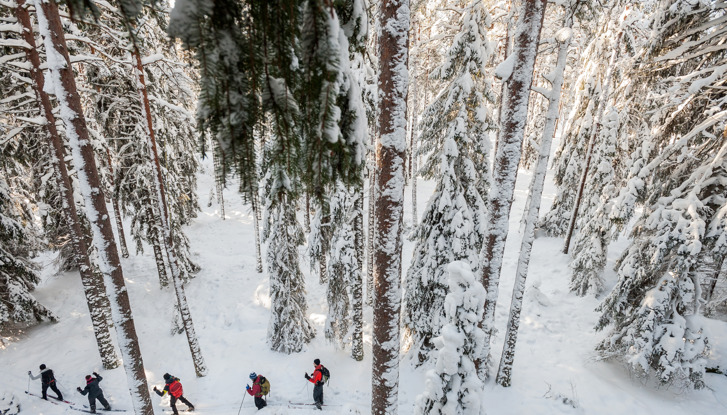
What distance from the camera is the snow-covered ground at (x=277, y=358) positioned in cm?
880

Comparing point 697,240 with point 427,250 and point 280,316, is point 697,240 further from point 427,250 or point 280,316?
point 280,316

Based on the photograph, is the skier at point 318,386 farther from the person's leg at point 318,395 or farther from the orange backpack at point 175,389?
the orange backpack at point 175,389

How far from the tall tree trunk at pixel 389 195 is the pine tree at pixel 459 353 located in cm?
78

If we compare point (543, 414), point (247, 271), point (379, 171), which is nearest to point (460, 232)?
point (543, 414)

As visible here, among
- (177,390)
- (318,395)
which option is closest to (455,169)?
(318,395)

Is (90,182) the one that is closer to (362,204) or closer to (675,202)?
(362,204)

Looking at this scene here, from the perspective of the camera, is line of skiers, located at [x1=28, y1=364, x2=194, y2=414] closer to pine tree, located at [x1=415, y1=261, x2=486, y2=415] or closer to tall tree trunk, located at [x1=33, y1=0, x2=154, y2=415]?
tall tree trunk, located at [x1=33, y1=0, x2=154, y2=415]

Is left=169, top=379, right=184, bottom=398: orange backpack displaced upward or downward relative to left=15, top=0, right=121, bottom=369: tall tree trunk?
downward

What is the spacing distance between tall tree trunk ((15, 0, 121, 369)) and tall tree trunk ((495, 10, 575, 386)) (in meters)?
11.1

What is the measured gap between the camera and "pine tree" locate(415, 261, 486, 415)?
4633mm

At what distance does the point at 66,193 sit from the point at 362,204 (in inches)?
295

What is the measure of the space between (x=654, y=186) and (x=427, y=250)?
6.42 m

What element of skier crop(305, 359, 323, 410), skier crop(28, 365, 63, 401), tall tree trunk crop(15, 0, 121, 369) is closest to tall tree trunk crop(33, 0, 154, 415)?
tall tree trunk crop(15, 0, 121, 369)

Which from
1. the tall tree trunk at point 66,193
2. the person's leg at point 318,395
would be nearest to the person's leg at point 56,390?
the tall tree trunk at point 66,193
